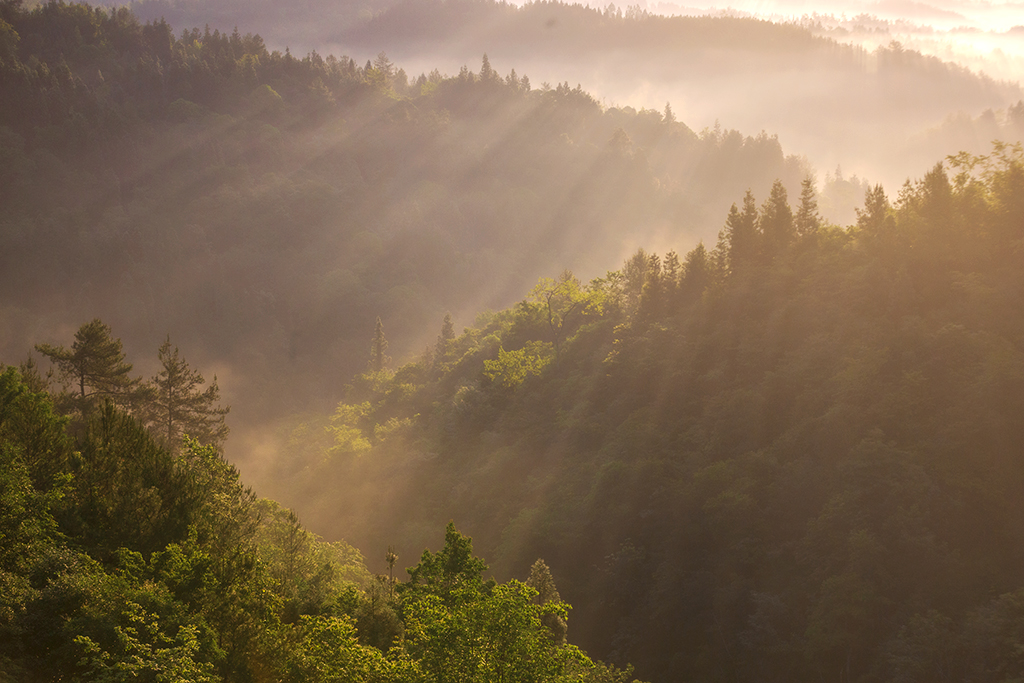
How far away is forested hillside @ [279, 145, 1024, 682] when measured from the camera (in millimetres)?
45625

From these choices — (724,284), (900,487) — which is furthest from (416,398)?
(900,487)

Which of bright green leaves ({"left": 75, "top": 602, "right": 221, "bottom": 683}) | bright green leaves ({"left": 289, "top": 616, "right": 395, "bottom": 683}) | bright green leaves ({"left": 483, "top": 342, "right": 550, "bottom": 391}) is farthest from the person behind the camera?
bright green leaves ({"left": 483, "top": 342, "right": 550, "bottom": 391})

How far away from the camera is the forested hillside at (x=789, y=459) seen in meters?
45.6

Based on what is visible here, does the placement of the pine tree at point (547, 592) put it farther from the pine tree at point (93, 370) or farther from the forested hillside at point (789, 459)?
the pine tree at point (93, 370)

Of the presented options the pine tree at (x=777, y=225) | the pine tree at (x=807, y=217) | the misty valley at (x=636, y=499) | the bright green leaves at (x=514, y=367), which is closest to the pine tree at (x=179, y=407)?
the misty valley at (x=636, y=499)

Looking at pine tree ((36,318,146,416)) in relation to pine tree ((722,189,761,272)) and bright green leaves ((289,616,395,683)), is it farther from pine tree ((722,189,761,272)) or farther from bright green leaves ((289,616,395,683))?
pine tree ((722,189,761,272))

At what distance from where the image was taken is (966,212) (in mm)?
59000

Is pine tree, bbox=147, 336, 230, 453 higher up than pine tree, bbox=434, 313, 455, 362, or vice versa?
pine tree, bbox=434, 313, 455, 362

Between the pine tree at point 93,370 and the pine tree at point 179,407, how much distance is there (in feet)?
9.63

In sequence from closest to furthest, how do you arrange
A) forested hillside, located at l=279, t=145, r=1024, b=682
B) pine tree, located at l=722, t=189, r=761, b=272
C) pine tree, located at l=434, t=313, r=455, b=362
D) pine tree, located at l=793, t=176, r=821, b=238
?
forested hillside, located at l=279, t=145, r=1024, b=682 → pine tree, located at l=793, t=176, r=821, b=238 → pine tree, located at l=722, t=189, r=761, b=272 → pine tree, located at l=434, t=313, r=455, b=362

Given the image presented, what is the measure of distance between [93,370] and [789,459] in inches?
2421

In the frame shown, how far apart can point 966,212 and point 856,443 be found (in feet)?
83.2

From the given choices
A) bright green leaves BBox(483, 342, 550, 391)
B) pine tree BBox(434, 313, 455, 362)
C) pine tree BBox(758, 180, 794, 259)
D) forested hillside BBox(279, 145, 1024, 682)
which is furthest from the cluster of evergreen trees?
pine tree BBox(434, 313, 455, 362)

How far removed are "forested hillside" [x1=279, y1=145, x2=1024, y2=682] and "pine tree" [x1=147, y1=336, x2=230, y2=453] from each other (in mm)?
29943
